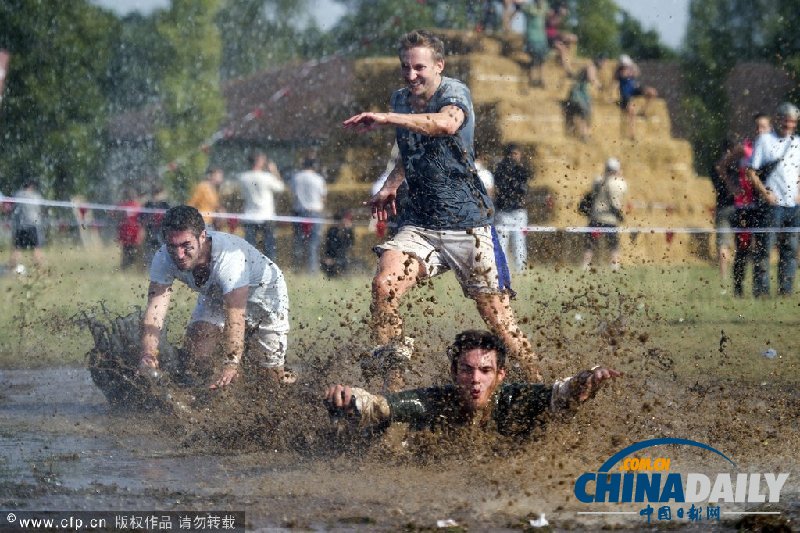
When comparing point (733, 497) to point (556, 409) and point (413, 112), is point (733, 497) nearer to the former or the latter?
point (556, 409)

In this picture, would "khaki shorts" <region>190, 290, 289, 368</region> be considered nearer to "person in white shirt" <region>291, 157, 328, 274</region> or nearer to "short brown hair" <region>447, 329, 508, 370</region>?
"short brown hair" <region>447, 329, 508, 370</region>

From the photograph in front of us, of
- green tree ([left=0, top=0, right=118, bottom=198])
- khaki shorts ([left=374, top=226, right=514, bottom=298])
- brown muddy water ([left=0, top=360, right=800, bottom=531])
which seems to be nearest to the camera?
brown muddy water ([left=0, top=360, right=800, bottom=531])

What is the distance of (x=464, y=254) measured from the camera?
7.27 meters

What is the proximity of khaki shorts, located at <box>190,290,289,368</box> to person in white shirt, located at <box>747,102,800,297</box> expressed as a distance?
21.7 ft

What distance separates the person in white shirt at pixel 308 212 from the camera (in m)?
17.2

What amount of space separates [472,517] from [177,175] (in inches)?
1502

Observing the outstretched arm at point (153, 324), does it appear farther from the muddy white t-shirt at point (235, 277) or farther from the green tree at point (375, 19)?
the green tree at point (375, 19)

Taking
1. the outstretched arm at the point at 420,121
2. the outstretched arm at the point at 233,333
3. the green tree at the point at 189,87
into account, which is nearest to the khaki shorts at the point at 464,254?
the outstretched arm at the point at 420,121

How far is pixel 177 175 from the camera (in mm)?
42500

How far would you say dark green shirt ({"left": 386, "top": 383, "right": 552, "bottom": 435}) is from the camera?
606 centimetres

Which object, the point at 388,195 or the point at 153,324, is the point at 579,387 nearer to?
the point at 388,195

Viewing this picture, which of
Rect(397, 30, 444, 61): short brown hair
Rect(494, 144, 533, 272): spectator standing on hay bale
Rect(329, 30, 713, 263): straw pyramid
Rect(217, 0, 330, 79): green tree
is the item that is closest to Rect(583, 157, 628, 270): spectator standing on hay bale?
Rect(494, 144, 533, 272): spectator standing on hay bale

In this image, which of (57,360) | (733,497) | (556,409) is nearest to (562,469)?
(556,409)

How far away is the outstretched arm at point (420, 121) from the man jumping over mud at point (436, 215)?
1 cm
